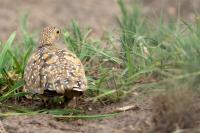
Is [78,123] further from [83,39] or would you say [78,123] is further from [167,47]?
[83,39]

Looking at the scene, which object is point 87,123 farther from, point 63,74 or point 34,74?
point 34,74

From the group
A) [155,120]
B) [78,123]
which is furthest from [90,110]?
[155,120]

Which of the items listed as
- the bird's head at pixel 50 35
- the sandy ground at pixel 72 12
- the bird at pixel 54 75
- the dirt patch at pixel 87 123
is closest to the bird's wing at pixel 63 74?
the bird at pixel 54 75

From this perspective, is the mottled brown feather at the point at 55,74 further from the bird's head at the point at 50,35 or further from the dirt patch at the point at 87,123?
the bird's head at the point at 50,35

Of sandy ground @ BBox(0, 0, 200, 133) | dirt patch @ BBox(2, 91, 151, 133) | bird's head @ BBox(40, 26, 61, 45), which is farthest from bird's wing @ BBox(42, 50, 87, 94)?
sandy ground @ BBox(0, 0, 200, 133)

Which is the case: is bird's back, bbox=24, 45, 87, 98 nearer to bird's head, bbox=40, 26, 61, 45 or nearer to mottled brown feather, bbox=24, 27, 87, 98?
mottled brown feather, bbox=24, 27, 87, 98
